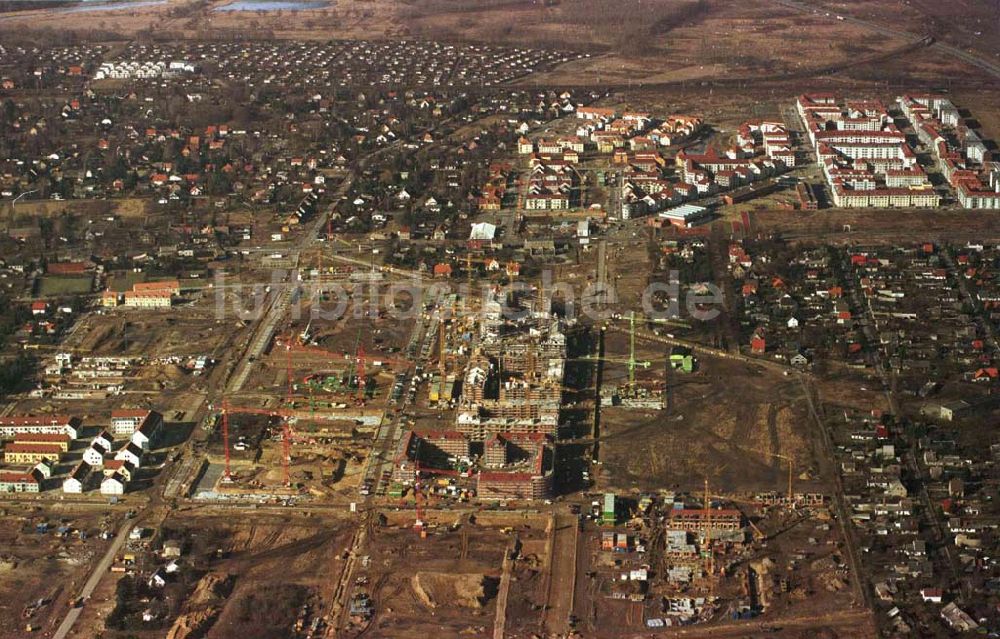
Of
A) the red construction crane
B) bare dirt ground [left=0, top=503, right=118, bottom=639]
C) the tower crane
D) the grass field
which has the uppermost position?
bare dirt ground [left=0, top=503, right=118, bottom=639]

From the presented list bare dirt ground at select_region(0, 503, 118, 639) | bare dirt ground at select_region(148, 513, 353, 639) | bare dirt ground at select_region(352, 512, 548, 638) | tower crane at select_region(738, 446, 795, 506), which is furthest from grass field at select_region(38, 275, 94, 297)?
tower crane at select_region(738, 446, 795, 506)

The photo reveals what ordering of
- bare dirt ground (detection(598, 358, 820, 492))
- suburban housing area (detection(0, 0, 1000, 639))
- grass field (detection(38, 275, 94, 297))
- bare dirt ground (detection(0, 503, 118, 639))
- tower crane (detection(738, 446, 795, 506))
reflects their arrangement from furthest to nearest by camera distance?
grass field (detection(38, 275, 94, 297))
bare dirt ground (detection(598, 358, 820, 492))
tower crane (detection(738, 446, 795, 506))
suburban housing area (detection(0, 0, 1000, 639))
bare dirt ground (detection(0, 503, 118, 639))

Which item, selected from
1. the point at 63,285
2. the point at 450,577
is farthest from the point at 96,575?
the point at 63,285

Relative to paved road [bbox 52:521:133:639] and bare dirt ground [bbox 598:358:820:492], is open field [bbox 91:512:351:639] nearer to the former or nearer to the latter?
paved road [bbox 52:521:133:639]

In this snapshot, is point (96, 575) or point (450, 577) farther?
point (96, 575)

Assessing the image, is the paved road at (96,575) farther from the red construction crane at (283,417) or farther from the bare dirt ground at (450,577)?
the bare dirt ground at (450,577)

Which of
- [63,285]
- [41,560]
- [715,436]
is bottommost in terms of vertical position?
[63,285]

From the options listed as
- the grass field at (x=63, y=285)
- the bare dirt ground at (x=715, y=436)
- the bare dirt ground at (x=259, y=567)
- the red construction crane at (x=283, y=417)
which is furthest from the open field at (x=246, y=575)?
the grass field at (x=63, y=285)

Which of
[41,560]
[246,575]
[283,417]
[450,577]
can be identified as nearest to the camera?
[450,577]

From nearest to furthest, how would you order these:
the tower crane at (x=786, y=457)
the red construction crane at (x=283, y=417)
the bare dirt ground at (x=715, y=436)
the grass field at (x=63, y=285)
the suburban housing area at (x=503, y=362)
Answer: the suburban housing area at (x=503, y=362)
the tower crane at (x=786, y=457)
the bare dirt ground at (x=715, y=436)
the red construction crane at (x=283, y=417)
the grass field at (x=63, y=285)

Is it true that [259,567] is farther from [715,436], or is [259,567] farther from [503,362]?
[715,436]
